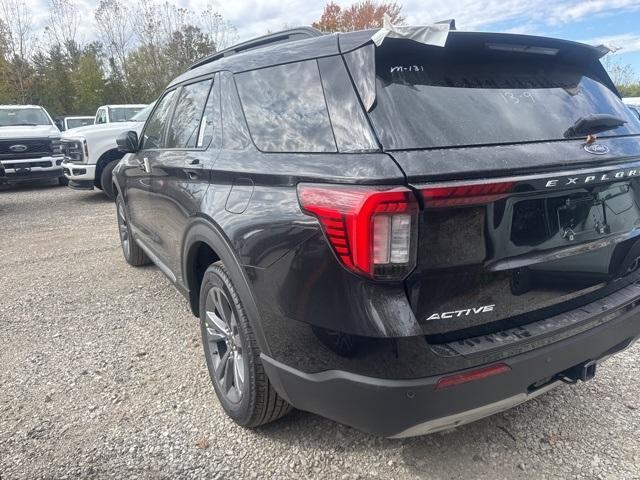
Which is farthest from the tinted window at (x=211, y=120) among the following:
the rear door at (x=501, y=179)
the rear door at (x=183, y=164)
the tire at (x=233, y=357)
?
the rear door at (x=501, y=179)

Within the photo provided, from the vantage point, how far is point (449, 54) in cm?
197

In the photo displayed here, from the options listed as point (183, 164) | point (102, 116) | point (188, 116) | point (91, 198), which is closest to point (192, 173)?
point (183, 164)

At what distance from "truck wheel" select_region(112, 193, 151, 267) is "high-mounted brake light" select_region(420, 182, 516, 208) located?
4.03 m

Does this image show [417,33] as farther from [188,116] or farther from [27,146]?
[27,146]

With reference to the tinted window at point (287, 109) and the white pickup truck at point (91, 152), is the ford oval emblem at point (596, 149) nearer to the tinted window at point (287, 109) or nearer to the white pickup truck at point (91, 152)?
the tinted window at point (287, 109)

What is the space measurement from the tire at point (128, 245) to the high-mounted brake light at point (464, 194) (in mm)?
4034

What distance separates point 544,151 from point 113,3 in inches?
1307

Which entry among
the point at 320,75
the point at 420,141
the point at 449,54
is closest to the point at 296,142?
the point at 320,75

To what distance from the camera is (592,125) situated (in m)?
2.08

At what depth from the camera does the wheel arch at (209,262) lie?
2111 millimetres

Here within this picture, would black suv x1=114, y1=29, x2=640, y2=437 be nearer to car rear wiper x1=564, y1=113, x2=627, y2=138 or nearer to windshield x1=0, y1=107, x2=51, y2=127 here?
car rear wiper x1=564, y1=113, x2=627, y2=138

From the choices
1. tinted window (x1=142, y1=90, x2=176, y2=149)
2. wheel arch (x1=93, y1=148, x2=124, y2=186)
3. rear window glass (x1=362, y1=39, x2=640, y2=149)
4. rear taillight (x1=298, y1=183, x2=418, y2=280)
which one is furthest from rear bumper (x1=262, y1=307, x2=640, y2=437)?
wheel arch (x1=93, y1=148, x2=124, y2=186)

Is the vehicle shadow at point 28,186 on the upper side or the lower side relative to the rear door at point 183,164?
lower

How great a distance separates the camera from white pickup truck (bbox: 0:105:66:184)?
10977mm
